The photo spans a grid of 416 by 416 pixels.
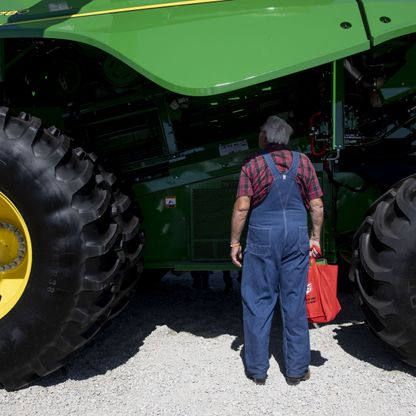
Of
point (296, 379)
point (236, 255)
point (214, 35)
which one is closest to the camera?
point (214, 35)

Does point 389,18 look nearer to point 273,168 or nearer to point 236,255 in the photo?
point 273,168

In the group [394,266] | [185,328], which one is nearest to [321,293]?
[394,266]

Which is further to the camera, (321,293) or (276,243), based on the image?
(321,293)

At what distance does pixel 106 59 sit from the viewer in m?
3.72

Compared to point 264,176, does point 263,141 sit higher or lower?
higher

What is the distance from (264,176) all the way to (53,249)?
49.3 inches

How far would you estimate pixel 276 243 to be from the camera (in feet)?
10.8

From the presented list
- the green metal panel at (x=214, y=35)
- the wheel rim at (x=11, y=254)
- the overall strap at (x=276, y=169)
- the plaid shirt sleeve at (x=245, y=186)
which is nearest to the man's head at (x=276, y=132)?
the overall strap at (x=276, y=169)

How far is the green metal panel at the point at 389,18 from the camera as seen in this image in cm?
308

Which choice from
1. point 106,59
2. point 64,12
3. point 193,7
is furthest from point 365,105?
point 64,12

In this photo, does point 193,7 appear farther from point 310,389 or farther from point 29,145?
point 310,389

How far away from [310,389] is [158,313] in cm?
161

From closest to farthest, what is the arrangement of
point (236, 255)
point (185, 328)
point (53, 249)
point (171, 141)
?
1. point (53, 249)
2. point (236, 255)
3. point (171, 141)
4. point (185, 328)

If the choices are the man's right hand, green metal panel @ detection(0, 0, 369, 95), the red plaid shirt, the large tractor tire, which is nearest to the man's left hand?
the red plaid shirt
